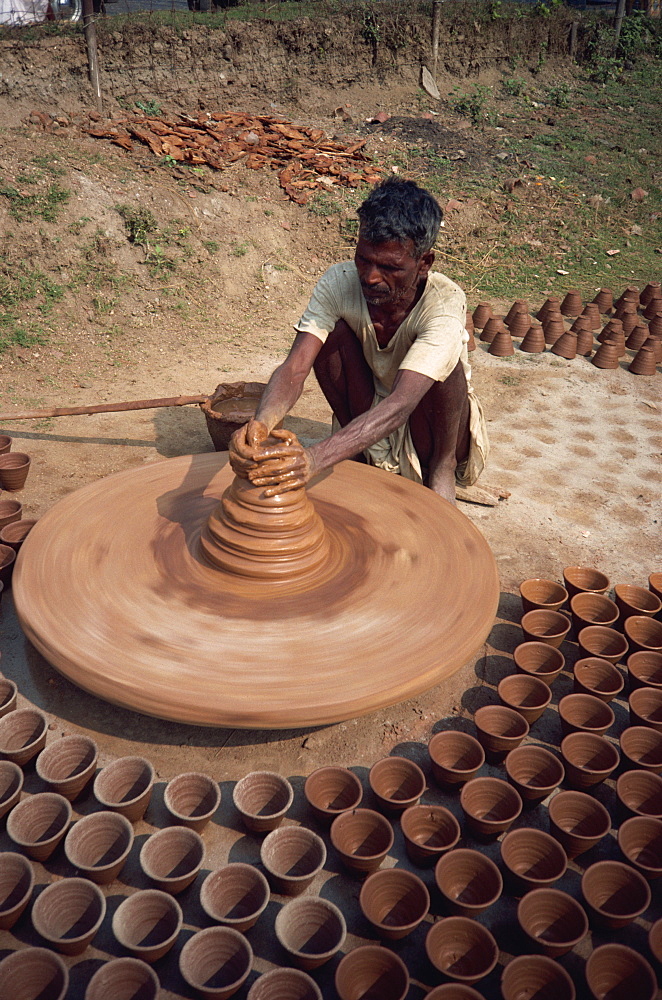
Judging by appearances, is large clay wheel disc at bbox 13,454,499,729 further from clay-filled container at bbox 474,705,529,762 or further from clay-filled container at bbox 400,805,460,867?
clay-filled container at bbox 400,805,460,867

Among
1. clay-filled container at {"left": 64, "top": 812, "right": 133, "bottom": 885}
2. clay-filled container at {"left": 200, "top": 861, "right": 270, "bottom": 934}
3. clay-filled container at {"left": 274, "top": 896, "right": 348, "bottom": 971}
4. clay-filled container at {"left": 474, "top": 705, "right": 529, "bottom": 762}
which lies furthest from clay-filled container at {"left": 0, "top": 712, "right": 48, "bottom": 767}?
clay-filled container at {"left": 474, "top": 705, "right": 529, "bottom": 762}

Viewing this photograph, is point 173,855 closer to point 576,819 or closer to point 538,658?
point 576,819

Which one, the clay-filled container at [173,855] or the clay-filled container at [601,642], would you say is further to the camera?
the clay-filled container at [601,642]

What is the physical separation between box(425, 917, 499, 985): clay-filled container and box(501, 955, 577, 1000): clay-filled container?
2.2 inches

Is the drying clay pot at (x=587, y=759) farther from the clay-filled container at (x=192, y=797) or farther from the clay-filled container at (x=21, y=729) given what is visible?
the clay-filled container at (x=21, y=729)

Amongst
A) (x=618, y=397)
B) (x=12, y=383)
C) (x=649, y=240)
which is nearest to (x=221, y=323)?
(x=12, y=383)

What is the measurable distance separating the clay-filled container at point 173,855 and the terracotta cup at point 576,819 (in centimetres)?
121

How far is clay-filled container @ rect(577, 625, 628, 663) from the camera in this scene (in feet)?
10.6

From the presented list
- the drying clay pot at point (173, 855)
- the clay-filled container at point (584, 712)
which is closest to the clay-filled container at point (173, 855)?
the drying clay pot at point (173, 855)

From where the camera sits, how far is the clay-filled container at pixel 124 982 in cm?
193

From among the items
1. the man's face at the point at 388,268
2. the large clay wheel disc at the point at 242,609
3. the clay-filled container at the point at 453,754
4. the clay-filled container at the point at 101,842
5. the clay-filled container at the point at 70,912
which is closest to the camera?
the clay-filled container at the point at 70,912

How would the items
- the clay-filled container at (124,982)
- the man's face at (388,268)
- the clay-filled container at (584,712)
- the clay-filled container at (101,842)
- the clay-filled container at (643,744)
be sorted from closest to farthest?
the clay-filled container at (124,982)
the clay-filled container at (101,842)
the clay-filled container at (643,744)
the clay-filled container at (584,712)
the man's face at (388,268)

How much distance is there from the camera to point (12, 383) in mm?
6066

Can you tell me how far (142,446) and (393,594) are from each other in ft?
9.33
